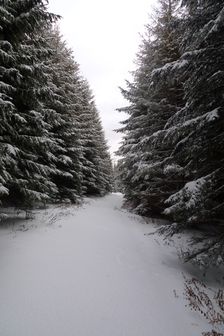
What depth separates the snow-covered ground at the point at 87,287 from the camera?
3764 mm

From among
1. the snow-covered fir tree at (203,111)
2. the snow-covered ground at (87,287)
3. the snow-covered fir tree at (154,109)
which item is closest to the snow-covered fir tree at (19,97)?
the snow-covered ground at (87,287)

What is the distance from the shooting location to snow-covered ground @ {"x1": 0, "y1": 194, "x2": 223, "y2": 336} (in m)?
3.76

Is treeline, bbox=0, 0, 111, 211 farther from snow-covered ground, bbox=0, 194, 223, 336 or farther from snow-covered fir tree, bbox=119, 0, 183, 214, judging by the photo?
snow-covered fir tree, bbox=119, 0, 183, 214

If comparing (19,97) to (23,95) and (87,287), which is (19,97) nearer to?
(23,95)

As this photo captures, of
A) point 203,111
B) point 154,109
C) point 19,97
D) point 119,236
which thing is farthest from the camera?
point 154,109

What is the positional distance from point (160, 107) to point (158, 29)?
14.8 feet

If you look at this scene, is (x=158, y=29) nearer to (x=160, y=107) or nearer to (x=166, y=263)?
(x=160, y=107)

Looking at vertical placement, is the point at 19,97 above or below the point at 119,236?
above

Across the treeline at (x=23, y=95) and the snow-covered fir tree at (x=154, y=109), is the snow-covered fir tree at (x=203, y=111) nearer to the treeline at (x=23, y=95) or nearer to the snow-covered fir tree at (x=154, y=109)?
the snow-covered fir tree at (x=154, y=109)

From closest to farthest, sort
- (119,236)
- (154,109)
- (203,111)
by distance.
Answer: (203,111) → (119,236) → (154,109)

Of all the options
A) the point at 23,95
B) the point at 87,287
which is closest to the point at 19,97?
the point at 23,95

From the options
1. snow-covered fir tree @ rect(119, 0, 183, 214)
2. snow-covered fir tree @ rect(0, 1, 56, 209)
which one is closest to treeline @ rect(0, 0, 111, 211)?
snow-covered fir tree @ rect(0, 1, 56, 209)

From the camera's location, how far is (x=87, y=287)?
15.6 ft

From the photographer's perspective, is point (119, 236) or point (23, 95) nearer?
point (23, 95)
